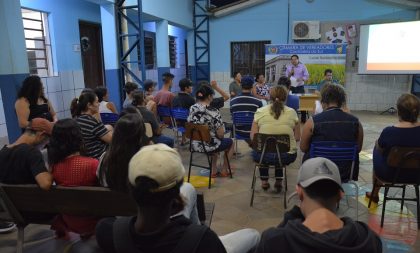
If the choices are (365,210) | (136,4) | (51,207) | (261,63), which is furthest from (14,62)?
(261,63)

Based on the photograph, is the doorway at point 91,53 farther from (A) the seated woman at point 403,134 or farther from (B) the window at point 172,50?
(A) the seated woman at point 403,134

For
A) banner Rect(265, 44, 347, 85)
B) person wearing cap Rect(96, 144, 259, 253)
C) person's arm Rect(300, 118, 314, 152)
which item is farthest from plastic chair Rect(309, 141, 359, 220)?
banner Rect(265, 44, 347, 85)

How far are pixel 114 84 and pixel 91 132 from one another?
3374 millimetres

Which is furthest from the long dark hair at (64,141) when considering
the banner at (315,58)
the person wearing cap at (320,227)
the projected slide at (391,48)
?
the projected slide at (391,48)

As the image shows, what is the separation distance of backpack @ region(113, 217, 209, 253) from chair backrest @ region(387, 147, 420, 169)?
6.59 feet

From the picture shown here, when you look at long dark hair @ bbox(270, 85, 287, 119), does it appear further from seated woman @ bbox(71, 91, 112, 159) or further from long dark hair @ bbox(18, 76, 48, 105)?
long dark hair @ bbox(18, 76, 48, 105)

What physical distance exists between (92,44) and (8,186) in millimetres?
5109

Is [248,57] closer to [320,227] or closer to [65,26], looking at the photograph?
[65,26]

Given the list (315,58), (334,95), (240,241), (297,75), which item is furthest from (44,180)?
(315,58)

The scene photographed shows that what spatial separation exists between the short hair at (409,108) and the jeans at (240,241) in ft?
5.41

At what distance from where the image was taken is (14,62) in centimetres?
358

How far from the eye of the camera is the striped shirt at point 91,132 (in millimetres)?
2822

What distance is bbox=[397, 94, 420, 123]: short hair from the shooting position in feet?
8.57

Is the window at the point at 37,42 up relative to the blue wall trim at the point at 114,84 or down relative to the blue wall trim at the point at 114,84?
up
